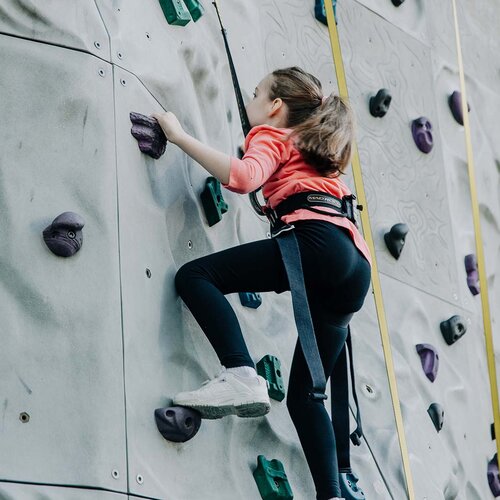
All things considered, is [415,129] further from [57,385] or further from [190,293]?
[57,385]

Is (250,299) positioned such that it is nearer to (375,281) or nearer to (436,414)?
(375,281)

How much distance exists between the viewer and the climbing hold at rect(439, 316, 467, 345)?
4.70 metres

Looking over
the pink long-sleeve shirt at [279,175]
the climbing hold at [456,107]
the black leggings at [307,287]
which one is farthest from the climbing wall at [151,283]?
the climbing hold at [456,107]

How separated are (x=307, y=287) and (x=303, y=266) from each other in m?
0.08

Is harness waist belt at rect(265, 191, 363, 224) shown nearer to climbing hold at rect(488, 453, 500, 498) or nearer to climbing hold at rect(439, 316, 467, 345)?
climbing hold at rect(439, 316, 467, 345)

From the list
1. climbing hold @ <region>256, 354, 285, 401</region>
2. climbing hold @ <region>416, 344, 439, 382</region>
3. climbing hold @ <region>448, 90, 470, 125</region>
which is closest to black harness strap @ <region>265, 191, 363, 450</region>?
climbing hold @ <region>256, 354, 285, 401</region>

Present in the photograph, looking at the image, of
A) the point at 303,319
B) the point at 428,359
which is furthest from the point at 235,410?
the point at 428,359

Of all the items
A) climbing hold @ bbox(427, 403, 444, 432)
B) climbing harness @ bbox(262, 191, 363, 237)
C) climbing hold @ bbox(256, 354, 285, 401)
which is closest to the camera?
climbing harness @ bbox(262, 191, 363, 237)

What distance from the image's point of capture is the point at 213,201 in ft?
11.9

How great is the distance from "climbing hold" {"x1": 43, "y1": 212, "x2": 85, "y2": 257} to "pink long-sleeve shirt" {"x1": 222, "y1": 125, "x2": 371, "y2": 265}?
0.41 metres

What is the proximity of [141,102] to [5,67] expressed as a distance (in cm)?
39

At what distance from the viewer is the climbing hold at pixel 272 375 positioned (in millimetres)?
3627

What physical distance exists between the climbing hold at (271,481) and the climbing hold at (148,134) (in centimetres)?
82

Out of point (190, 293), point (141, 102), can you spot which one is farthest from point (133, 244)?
point (141, 102)
